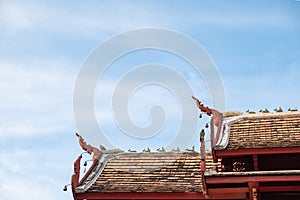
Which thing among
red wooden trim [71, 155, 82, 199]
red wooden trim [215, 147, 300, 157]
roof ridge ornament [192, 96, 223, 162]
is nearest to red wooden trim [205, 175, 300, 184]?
red wooden trim [215, 147, 300, 157]

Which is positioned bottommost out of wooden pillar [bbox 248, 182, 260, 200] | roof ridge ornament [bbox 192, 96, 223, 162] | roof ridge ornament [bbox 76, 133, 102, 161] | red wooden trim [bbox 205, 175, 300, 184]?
wooden pillar [bbox 248, 182, 260, 200]

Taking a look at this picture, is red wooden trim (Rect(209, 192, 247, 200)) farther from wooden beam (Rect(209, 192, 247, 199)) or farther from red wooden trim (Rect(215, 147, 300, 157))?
red wooden trim (Rect(215, 147, 300, 157))

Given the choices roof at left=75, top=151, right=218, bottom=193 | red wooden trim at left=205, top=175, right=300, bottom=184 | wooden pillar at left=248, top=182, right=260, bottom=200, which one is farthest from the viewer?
roof at left=75, top=151, right=218, bottom=193

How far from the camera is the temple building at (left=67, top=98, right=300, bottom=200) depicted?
386 inches

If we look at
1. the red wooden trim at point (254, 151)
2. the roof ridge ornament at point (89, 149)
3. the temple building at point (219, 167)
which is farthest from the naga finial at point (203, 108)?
the roof ridge ornament at point (89, 149)

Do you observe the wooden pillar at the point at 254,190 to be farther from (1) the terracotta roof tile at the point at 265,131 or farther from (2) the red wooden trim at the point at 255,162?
(1) the terracotta roof tile at the point at 265,131

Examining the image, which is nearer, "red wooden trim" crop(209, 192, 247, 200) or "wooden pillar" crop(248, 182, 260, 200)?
"wooden pillar" crop(248, 182, 260, 200)

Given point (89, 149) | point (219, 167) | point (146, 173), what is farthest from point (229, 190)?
point (89, 149)

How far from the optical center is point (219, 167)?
1175 centimetres

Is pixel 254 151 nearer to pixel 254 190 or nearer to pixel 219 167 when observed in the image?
pixel 254 190

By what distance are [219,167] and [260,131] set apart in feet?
5.11

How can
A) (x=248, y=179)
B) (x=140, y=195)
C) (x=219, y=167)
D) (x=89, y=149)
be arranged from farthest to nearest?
1. (x=89, y=149)
2. (x=219, y=167)
3. (x=140, y=195)
4. (x=248, y=179)

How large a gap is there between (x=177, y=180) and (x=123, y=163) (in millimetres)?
2274

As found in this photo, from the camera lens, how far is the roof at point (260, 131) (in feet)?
35.5
